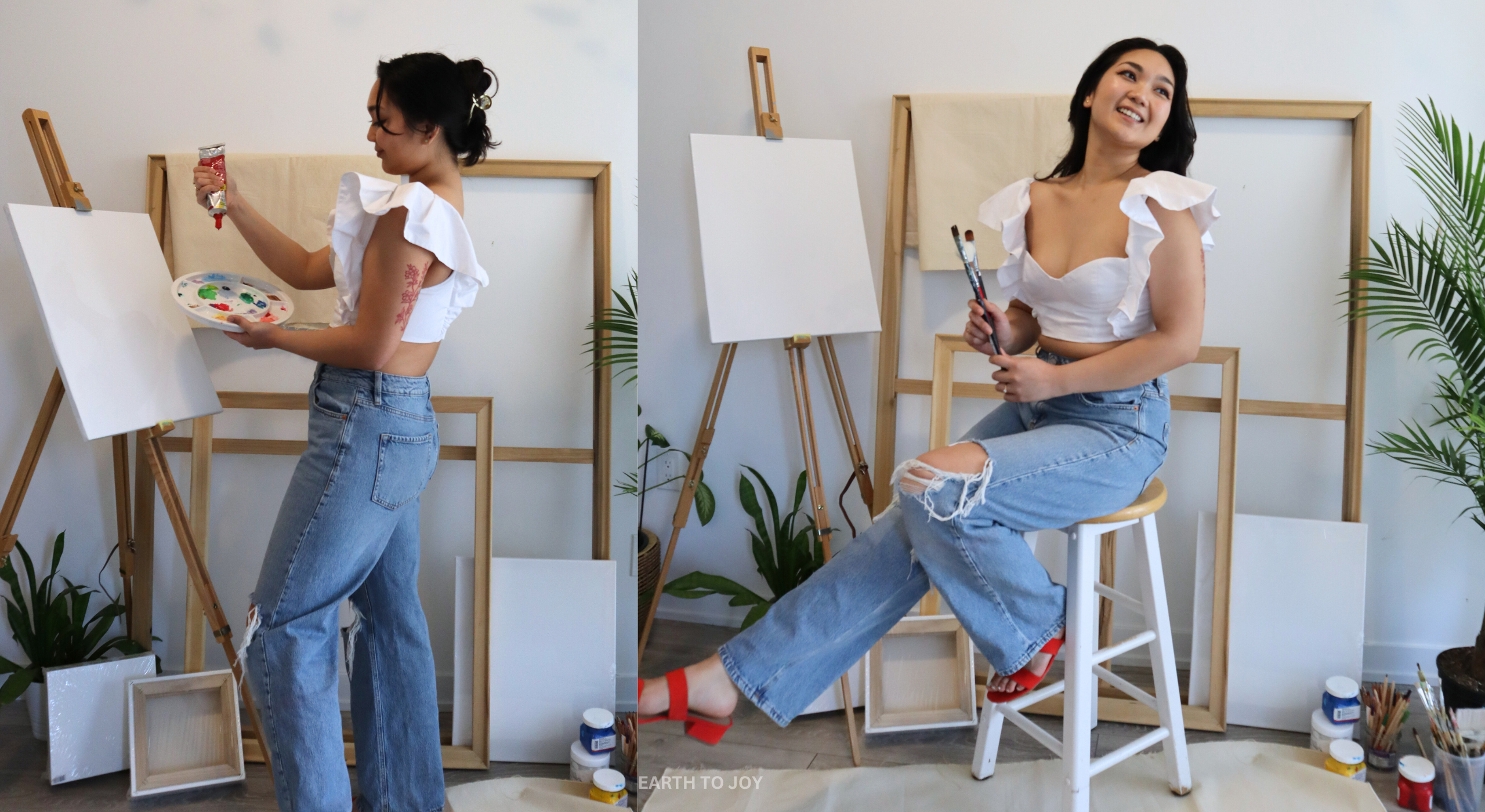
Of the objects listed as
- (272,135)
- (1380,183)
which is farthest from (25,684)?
(1380,183)

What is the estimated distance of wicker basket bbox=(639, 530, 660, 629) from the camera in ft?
5.23

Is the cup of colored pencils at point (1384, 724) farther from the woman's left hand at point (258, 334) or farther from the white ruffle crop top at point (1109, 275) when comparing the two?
the woman's left hand at point (258, 334)

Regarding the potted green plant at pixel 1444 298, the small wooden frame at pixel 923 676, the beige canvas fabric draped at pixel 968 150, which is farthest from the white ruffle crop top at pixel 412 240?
the potted green plant at pixel 1444 298

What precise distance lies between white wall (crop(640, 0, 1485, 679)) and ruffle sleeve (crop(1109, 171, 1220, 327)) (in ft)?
2.11

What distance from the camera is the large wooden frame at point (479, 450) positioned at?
1.58 meters

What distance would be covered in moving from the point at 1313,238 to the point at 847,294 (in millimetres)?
1180

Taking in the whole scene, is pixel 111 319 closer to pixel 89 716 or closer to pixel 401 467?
pixel 401 467

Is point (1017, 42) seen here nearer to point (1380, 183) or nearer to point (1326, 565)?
point (1380, 183)

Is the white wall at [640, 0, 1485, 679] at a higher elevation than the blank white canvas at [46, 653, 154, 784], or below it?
higher

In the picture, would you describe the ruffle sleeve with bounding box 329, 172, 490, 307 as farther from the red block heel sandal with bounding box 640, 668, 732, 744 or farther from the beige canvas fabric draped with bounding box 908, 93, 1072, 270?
the beige canvas fabric draped with bounding box 908, 93, 1072, 270

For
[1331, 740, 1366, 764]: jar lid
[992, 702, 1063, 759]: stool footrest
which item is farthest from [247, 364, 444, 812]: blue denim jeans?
[1331, 740, 1366, 764]: jar lid

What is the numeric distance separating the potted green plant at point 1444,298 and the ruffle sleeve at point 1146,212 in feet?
2.85

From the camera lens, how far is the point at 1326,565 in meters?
2.19

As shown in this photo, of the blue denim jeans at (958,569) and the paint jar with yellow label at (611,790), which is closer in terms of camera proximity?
the blue denim jeans at (958,569)
